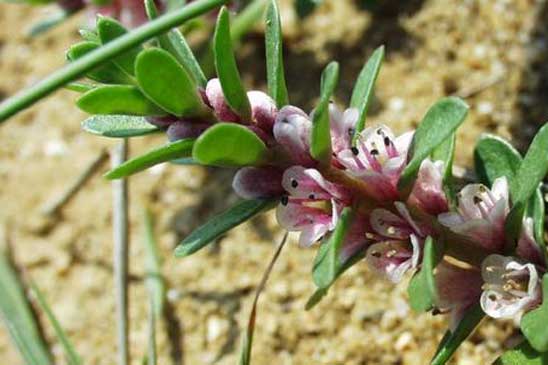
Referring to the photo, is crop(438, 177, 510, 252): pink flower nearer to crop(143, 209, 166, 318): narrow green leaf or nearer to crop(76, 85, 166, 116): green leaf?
crop(76, 85, 166, 116): green leaf

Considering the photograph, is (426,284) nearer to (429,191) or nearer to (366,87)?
(429,191)

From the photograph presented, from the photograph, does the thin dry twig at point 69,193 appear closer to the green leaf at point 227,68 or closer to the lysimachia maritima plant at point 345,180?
the lysimachia maritima plant at point 345,180

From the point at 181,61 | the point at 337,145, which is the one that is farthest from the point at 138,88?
the point at 337,145

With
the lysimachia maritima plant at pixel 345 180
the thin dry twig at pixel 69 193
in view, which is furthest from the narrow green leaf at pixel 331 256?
the thin dry twig at pixel 69 193

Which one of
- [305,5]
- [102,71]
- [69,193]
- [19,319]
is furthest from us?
[69,193]

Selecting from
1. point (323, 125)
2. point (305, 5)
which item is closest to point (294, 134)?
point (323, 125)

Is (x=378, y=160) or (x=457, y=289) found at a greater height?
(x=378, y=160)
